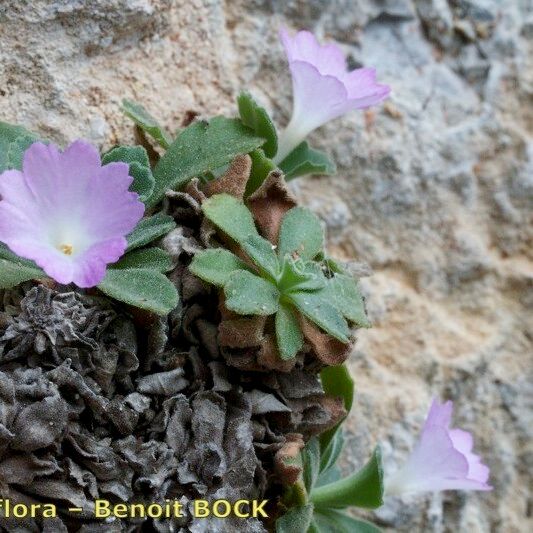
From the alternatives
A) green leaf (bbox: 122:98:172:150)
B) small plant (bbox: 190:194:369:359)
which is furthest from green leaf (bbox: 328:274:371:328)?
green leaf (bbox: 122:98:172:150)

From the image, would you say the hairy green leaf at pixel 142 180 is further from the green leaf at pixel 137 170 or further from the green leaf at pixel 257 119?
the green leaf at pixel 257 119

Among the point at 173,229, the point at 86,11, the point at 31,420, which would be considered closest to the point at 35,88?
the point at 86,11

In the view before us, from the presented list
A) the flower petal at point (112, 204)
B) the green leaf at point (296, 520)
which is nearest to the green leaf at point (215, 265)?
the flower petal at point (112, 204)

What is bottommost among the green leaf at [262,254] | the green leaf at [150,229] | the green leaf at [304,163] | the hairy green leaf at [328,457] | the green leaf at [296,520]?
the hairy green leaf at [328,457]

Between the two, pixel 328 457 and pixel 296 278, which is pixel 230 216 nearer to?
pixel 296 278

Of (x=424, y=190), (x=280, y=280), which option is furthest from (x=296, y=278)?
(x=424, y=190)

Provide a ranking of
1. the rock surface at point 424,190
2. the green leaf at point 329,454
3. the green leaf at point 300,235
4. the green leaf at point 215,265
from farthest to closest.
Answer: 1. the rock surface at point 424,190
2. the green leaf at point 329,454
3. the green leaf at point 300,235
4. the green leaf at point 215,265

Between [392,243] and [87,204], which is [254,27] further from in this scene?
[87,204]

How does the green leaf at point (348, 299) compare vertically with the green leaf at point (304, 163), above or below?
below
